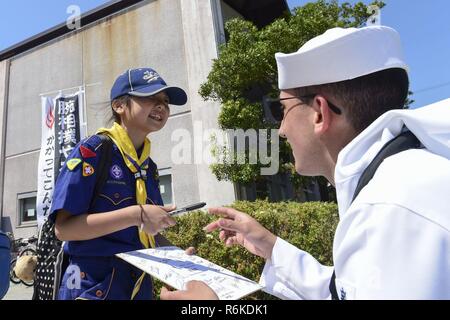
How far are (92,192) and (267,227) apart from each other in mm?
3498

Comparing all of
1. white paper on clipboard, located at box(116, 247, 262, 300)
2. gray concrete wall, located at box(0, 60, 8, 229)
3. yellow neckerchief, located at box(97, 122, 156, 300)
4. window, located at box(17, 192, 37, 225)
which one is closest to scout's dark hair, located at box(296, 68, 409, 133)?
white paper on clipboard, located at box(116, 247, 262, 300)

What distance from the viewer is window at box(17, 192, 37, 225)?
13297 millimetres

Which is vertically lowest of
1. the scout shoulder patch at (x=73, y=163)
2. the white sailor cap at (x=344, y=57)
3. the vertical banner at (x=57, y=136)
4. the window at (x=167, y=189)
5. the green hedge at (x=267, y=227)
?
the green hedge at (x=267, y=227)

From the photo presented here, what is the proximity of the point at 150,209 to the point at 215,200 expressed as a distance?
796cm

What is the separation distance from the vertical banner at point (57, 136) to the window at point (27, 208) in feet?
13.3

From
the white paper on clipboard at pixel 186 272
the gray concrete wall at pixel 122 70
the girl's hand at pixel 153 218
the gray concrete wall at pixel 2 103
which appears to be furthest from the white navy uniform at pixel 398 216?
the gray concrete wall at pixel 2 103

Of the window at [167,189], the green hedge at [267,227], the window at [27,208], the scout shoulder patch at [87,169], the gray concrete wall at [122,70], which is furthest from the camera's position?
the window at [27,208]

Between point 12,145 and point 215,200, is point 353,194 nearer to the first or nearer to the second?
point 215,200

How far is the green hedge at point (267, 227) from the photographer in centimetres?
470

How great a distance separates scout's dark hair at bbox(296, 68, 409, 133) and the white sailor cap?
0.02 meters

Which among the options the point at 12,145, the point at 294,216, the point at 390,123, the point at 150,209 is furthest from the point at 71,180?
the point at 12,145

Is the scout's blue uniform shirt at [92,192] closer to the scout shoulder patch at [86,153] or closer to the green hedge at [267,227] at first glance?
the scout shoulder patch at [86,153]

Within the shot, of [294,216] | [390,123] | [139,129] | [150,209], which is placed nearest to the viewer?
[390,123]
